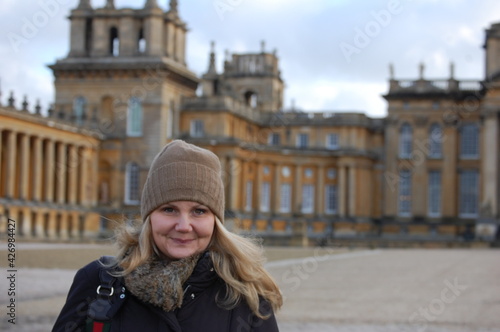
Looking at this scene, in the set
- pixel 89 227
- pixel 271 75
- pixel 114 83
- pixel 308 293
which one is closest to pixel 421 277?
pixel 308 293

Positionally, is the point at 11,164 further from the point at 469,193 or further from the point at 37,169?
the point at 469,193

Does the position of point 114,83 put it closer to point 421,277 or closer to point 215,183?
point 421,277

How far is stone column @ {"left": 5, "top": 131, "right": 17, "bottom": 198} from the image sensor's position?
47188mm

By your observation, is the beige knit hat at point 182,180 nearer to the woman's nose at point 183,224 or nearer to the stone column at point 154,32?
the woman's nose at point 183,224

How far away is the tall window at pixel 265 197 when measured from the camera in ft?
224

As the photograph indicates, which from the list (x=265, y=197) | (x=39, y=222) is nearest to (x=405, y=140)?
(x=265, y=197)

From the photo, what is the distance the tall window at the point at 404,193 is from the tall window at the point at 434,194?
1526 mm

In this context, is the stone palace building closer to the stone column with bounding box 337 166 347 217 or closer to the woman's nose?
the stone column with bounding box 337 166 347 217

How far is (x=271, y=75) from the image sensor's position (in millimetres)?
79062

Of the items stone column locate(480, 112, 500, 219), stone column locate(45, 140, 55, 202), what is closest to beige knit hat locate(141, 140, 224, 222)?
stone column locate(45, 140, 55, 202)

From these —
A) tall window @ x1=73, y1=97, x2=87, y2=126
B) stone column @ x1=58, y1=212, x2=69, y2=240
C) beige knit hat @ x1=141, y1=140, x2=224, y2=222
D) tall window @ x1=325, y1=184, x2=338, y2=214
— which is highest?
tall window @ x1=73, y1=97, x2=87, y2=126

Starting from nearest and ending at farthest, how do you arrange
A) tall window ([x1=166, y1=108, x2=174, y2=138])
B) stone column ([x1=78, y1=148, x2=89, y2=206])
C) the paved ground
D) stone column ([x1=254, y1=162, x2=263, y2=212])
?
1. the paved ground
2. stone column ([x1=78, y1=148, x2=89, y2=206])
3. tall window ([x1=166, y1=108, x2=174, y2=138])
4. stone column ([x1=254, y1=162, x2=263, y2=212])

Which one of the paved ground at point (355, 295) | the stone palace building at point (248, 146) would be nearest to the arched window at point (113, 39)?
the stone palace building at point (248, 146)

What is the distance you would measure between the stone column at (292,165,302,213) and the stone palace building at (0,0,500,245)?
0.12m
